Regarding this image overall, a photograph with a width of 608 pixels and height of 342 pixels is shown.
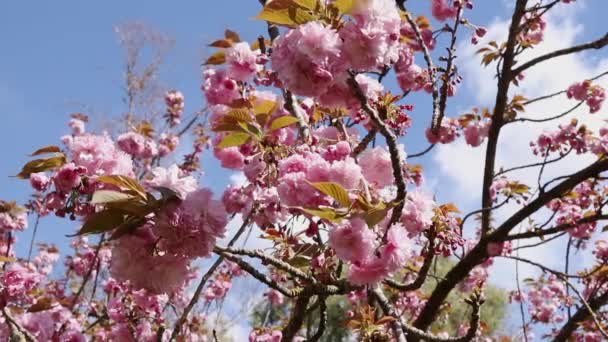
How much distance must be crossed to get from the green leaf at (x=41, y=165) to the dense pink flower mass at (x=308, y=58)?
1.94 feet

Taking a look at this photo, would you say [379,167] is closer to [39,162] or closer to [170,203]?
[170,203]

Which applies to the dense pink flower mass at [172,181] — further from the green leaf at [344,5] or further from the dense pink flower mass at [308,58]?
the green leaf at [344,5]

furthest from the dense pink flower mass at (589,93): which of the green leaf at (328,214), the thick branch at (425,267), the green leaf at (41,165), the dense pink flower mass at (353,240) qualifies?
the green leaf at (41,165)

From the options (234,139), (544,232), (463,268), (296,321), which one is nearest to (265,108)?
(234,139)

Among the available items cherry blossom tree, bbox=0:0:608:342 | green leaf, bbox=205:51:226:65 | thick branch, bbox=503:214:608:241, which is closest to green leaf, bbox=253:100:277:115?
cherry blossom tree, bbox=0:0:608:342

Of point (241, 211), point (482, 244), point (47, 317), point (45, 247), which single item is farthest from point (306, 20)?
point (45, 247)

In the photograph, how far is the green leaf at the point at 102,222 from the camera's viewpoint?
1.22 meters

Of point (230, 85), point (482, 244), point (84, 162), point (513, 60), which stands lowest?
point (84, 162)

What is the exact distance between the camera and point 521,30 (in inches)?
148

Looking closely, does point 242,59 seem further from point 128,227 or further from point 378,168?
point 128,227

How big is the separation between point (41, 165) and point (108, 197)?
0.38 m

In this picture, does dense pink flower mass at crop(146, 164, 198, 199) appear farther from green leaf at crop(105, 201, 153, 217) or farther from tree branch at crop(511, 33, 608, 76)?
tree branch at crop(511, 33, 608, 76)

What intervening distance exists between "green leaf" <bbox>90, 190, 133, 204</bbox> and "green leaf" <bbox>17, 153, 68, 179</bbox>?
0.34 m

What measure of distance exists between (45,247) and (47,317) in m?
4.67
